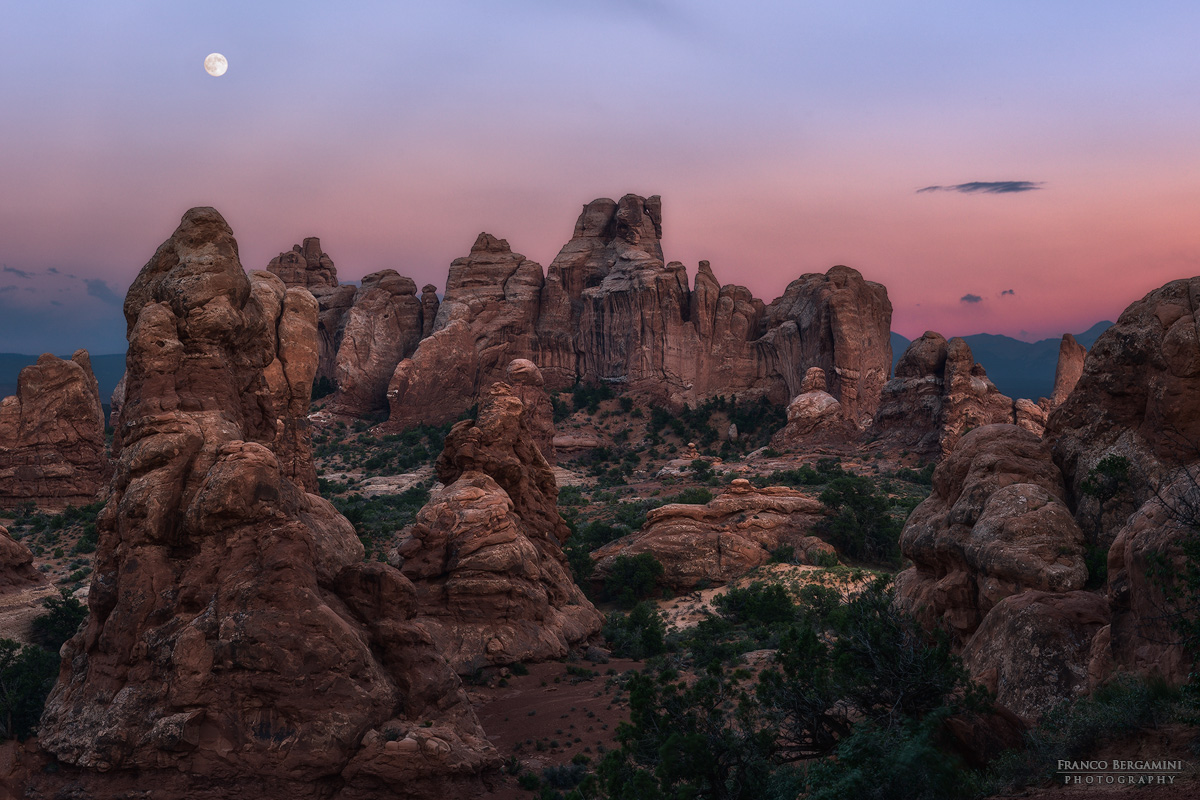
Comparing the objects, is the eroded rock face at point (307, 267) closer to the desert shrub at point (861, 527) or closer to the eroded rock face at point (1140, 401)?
the desert shrub at point (861, 527)

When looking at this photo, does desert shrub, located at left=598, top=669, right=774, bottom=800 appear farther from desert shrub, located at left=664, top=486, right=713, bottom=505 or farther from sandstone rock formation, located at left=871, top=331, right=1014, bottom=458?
sandstone rock formation, located at left=871, top=331, right=1014, bottom=458

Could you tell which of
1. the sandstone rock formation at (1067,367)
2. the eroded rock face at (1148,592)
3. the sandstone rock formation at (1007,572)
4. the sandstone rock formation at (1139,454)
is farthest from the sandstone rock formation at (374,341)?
the eroded rock face at (1148,592)

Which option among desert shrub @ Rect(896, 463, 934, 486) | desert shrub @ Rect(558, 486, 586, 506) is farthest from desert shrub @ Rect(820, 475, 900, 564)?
desert shrub @ Rect(558, 486, 586, 506)

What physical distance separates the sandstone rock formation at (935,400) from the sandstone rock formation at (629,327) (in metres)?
13.1

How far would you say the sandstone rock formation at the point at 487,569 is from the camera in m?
26.5

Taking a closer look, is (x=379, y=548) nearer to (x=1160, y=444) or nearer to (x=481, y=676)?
(x=481, y=676)

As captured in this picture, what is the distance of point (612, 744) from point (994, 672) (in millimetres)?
9385

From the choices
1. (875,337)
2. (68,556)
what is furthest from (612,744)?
(875,337)

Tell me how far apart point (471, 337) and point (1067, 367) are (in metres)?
61.3

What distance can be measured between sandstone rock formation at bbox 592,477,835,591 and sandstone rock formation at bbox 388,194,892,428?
42.0 m

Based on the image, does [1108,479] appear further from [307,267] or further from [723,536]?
[307,267]

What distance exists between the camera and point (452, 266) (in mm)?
100375

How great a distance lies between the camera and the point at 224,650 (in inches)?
594

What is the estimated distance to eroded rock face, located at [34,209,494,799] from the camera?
1486 centimetres
